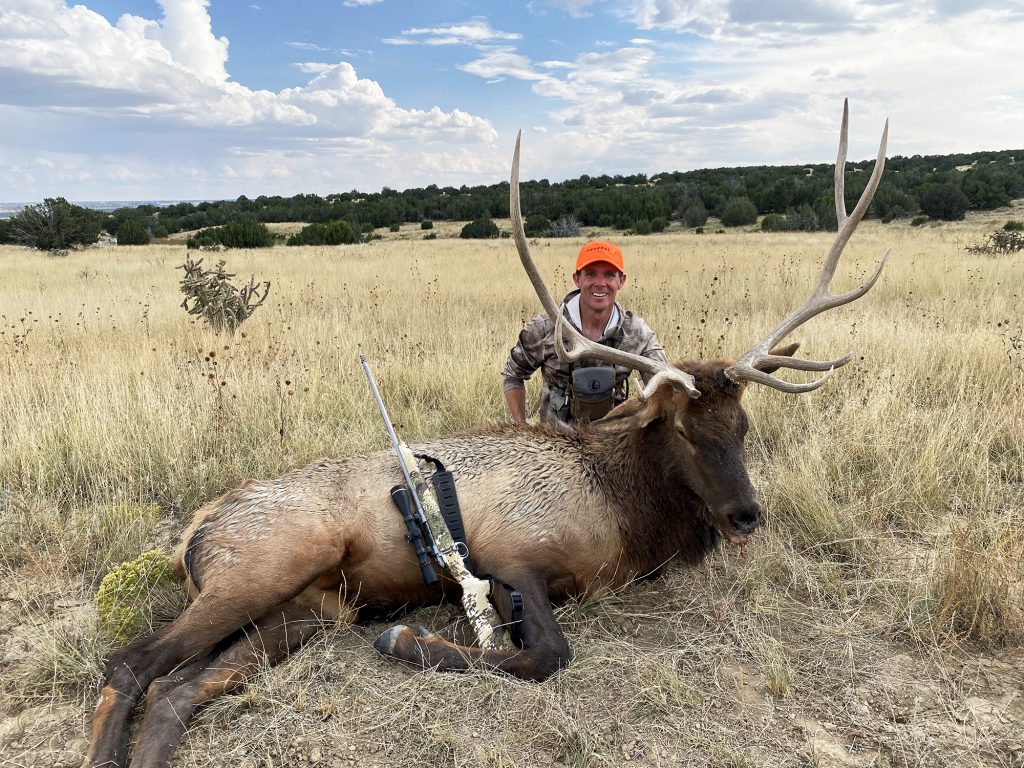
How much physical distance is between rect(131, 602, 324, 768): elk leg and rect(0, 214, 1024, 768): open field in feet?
0.29

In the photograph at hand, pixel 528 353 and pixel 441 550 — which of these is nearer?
pixel 441 550

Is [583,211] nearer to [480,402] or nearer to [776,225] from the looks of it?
[776,225]

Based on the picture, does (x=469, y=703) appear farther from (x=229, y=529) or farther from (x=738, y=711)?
(x=229, y=529)

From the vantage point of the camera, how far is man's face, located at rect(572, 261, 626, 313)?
17.2 ft

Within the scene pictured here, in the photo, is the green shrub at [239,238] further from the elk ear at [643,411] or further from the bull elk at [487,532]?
the elk ear at [643,411]

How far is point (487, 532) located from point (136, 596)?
6.26 ft

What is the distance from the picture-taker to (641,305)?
38.5ft

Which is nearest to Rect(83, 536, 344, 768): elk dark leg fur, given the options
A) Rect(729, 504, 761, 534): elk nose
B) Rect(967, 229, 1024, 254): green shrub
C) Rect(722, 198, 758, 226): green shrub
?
Rect(729, 504, 761, 534): elk nose

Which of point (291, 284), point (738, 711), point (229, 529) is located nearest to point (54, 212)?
point (291, 284)

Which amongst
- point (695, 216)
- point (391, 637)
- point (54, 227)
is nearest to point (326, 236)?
point (54, 227)

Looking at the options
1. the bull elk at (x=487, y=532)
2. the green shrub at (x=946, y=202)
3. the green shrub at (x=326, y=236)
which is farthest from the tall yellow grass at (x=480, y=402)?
the green shrub at (x=946, y=202)

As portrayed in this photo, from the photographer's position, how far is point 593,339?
555cm

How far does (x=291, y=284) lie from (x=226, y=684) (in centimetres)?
1299

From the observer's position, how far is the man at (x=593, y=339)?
5102 mm
